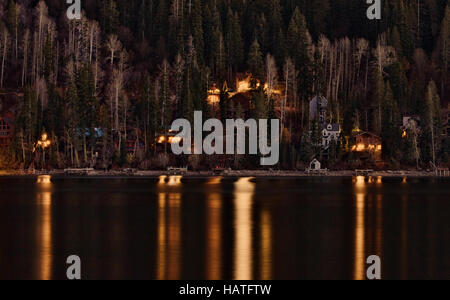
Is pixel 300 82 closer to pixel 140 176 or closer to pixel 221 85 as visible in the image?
pixel 221 85

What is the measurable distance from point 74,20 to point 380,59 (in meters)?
69.1

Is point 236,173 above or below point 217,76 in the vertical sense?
below

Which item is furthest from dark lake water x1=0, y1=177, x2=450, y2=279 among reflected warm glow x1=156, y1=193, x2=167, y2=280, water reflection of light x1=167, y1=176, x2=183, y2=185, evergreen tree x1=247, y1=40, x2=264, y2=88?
evergreen tree x1=247, y1=40, x2=264, y2=88

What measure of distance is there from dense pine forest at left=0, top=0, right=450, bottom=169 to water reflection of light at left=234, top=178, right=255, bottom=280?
43.8 metres

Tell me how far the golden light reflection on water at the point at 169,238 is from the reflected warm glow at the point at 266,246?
498cm

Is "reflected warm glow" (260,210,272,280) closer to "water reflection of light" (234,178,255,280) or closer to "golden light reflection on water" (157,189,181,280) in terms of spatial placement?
"water reflection of light" (234,178,255,280)

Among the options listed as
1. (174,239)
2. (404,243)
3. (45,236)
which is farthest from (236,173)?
(404,243)

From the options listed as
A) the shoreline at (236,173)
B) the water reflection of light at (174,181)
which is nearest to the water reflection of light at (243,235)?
the water reflection of light at (174,181)

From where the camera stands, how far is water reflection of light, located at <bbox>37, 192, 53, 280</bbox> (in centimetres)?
4519

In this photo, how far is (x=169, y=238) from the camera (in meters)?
59.8

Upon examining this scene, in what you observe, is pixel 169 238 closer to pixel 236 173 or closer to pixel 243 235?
pixel 243 235

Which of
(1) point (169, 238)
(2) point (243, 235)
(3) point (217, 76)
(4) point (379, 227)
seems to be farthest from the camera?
(3) point (217, 76)

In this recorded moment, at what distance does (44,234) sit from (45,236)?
1431mm
